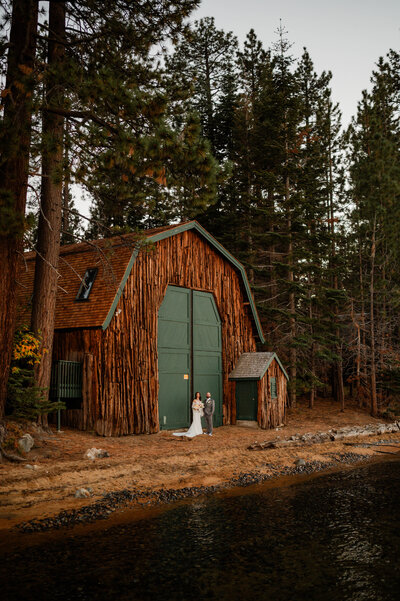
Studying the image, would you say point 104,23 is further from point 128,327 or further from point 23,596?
point 23,596

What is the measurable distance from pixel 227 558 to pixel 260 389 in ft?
38.8

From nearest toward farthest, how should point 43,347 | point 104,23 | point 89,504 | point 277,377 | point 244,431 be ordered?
point 89,504 → point 104,23 → point 43,347 → point 244,431 → point 277,377

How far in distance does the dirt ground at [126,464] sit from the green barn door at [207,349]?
191cm

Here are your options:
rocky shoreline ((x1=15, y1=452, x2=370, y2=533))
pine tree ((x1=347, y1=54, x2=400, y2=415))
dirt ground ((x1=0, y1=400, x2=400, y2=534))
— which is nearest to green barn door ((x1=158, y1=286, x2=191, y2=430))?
dirt ground ((x1=0, y1=400, x2=400, y2=534))

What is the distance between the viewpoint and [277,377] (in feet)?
59.8

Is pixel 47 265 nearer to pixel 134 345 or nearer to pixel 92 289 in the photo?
pixel 92 289

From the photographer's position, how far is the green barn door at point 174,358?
51.0 ft

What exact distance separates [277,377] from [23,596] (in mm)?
14287

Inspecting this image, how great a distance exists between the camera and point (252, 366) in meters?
17.7

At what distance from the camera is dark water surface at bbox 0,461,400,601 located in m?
4.77

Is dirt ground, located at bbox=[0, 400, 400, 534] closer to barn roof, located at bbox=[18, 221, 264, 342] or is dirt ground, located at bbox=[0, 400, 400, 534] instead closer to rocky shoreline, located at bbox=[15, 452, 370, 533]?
rocky shoreline, located at bbox=[15, 452, 370, 533]

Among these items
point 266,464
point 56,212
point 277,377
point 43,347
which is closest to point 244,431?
point 277,377

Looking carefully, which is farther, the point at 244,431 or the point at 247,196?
the point at 247,196

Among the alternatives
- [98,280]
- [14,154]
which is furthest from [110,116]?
[98,280]
